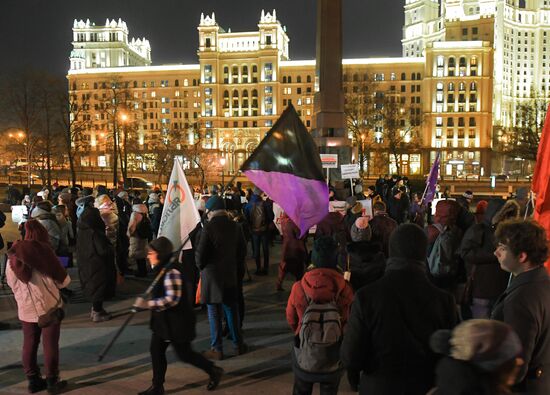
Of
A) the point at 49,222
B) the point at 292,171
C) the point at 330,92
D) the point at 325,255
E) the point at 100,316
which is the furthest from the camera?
the point at 330,92

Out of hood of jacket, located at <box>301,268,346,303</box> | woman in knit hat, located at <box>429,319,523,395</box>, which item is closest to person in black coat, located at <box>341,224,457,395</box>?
woman in knit hat, located at <box>429,319,523,395</box>

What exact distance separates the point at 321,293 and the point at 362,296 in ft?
3.15

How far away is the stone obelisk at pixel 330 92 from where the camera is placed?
22.4 m

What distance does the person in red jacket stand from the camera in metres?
3.77

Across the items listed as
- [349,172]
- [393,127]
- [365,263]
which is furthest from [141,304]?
[393,127]

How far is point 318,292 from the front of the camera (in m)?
3.76

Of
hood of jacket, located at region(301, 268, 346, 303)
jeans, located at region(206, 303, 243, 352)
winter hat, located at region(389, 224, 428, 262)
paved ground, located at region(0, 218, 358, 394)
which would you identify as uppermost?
winter hat, located at region(389, 224, 428, 262)

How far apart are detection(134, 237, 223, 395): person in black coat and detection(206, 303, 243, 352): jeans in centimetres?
97

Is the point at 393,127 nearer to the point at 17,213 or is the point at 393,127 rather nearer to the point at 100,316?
the point at 17,213

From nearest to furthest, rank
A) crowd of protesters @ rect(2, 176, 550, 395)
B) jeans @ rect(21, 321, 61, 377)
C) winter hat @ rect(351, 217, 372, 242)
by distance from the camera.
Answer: crowd of protesters @ rect(2, 176, 550, 395), jeans @ rect(21, 321, 61, 377), winter hat @ rect(351, 217, 372, 242)

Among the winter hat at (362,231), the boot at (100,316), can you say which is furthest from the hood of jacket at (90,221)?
the winter hat at (362,231)

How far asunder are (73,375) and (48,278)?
1.18m

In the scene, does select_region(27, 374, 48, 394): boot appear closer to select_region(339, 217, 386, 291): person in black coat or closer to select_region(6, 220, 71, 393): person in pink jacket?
select_region(6, 220, 71, 393): person in pink jacket

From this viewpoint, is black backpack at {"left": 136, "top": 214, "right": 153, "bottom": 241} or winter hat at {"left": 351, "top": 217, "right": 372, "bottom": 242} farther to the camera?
black backpack at {"left": 136, "top": 214, "right": 153, "bottom": 241}
